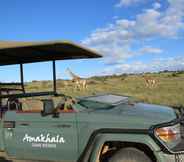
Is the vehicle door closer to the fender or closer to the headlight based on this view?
the fender

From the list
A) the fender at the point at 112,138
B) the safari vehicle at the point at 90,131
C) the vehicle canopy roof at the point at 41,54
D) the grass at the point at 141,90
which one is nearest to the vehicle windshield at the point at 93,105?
the safari vehicle at the point at 90,131

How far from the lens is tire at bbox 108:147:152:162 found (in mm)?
5836

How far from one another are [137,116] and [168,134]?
479mm

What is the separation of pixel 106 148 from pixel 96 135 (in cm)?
28

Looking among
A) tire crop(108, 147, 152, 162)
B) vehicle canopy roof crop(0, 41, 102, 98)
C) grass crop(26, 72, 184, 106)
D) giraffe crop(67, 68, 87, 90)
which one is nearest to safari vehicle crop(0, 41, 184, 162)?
tire crop(108, 147, 152, 162)

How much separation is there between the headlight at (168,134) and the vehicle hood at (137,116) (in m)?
0.11

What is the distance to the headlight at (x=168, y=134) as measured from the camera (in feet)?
18.9

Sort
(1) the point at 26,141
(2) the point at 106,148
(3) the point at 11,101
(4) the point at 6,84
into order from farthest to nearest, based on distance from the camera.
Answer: (4) the point at 6,84 < (3) the point at 11,101 < (1) the point at 26,141 < (2) the point at 106,148

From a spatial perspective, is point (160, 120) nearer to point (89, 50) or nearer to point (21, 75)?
point (89, 50)

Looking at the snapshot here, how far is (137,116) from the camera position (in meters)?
6.01

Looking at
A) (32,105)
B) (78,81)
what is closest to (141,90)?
(78,81)

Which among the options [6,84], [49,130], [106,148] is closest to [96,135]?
[106,148]

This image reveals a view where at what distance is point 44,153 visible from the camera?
658 cm

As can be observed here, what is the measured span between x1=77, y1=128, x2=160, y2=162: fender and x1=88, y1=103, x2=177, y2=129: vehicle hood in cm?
10
